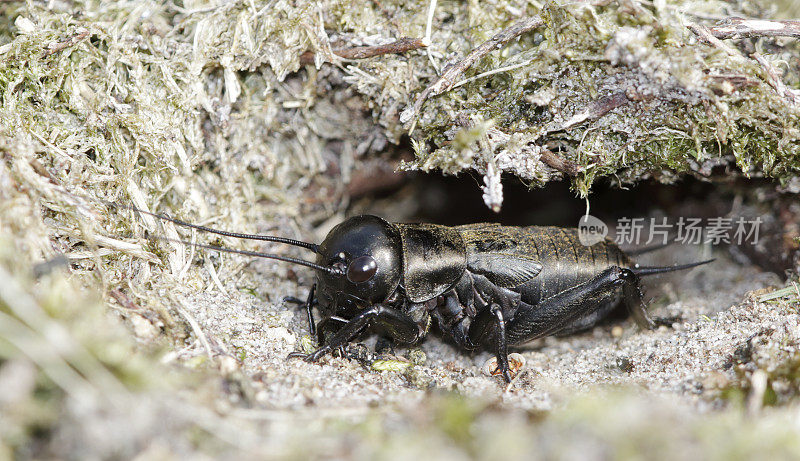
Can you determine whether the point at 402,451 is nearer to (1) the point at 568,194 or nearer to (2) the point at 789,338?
(2) the point at 789,338

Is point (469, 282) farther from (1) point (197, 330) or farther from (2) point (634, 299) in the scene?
(1) point (197, 330)

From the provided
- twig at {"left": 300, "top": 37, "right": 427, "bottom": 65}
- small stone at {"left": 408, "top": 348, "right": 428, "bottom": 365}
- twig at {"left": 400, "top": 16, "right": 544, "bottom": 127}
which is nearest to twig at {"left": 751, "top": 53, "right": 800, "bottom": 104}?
twig at {"left": 400, "top": 16, "right": 544, "bottom": 127}

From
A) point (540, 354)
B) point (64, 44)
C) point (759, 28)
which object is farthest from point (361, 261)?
point (759, 28)

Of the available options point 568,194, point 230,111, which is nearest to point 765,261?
point 568,194

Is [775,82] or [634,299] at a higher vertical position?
[775,82]

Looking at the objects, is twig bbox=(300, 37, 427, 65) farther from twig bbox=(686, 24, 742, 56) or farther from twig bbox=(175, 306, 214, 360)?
twig bbox=(175, 306, 214, 360)

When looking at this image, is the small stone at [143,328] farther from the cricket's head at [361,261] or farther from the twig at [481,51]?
the twig at [481,51]

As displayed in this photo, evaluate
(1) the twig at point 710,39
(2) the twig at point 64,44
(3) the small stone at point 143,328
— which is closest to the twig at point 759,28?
(1) the twig at point 710,39
